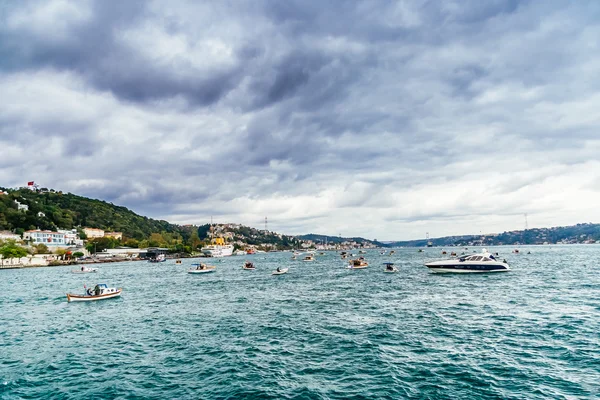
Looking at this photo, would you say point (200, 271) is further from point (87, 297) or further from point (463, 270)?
point (463, 270)

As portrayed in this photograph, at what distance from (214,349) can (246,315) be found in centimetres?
1282

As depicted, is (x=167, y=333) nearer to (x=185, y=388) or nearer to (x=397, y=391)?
(x=185, y=388)

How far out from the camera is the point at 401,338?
27.8 m

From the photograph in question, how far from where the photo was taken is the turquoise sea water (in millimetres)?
19062

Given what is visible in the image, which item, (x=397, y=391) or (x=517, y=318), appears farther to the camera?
(x=517, y=318)

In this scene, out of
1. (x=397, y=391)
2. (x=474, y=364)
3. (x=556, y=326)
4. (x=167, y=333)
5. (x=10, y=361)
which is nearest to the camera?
(x=397, y=391)

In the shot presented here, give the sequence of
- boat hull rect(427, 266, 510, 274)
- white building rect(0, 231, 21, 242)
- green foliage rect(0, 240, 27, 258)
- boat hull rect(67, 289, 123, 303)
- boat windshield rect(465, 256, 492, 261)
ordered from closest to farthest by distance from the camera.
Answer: boat hull rect(67, 289, 123, 303) < boat hull rect(427, 266, 510, 274) < boat windshield rect(465, 256, 492, 261) < green foliage rect(0, 240, 27, 258) < white building rect(0, 231, 21, 242)

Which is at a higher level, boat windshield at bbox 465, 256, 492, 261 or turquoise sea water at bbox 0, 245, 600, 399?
boat windshield at bbox 465, 256, 492, 261

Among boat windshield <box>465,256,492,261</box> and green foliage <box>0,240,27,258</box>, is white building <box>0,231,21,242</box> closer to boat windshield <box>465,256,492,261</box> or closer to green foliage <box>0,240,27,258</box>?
green foliage <box>0,240,27,258</box>

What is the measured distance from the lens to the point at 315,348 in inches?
1014

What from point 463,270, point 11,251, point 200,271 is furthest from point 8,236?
point 463,270

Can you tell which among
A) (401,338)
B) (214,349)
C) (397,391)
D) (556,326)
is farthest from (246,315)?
(556,326)

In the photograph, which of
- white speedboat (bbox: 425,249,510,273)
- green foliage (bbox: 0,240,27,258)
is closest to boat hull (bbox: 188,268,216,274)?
white speedboat (bbox: 425,249,510,273)

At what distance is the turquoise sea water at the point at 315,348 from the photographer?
19.1m
